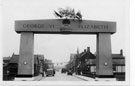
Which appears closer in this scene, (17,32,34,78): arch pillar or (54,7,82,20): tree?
(54,7,82,20): tree

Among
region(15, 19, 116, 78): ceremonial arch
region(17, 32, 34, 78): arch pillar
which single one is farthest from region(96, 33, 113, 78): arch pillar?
region(17, 32, 34, 78): arch pillar

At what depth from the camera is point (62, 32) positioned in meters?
21.6

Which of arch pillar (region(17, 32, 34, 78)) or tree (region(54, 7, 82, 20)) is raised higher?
tree (region(54, 7, 82, 20))

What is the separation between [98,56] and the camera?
22422 mm

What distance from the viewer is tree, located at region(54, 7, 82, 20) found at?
19439 mm

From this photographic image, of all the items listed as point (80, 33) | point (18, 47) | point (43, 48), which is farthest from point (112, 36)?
point (18, 47)

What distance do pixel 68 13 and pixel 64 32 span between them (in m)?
2.01

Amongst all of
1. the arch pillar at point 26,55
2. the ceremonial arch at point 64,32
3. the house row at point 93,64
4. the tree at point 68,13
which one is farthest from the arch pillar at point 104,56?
the arch pillar at point 26,55

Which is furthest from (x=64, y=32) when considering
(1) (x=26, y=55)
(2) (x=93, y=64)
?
(2) (x=93, y=64)

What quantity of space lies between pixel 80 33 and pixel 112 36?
250cm

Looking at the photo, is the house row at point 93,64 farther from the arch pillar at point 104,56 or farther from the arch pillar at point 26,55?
Result: the arch pillar at point 26,55

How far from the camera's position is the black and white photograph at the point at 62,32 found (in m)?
18.7

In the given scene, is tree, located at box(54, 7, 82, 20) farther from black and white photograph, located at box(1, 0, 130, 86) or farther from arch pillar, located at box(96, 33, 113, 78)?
arch pillar, located at box(96, 33, 113, 78)

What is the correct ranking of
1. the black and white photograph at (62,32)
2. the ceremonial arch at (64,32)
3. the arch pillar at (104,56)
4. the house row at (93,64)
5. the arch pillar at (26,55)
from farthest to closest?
1. the arch pillar at (104,56)
2. the arch pillar at (26,55)
3. the ceremonial arch at (64,32)
4. the house row at (93,64)
5. the black and white photograph at (62,32)
